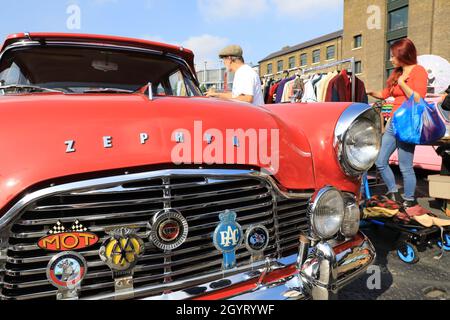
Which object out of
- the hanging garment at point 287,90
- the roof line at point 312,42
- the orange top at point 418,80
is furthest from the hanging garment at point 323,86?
the roof line at point 312,42

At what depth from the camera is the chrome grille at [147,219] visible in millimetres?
1152

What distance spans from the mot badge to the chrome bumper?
13 centimetres

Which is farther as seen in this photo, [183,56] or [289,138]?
[183,56]

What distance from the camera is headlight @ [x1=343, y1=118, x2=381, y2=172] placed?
182 cm

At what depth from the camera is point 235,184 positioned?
1.49m

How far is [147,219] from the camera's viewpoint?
1.30 meters

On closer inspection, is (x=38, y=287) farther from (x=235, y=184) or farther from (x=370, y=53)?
(x=370, y=53)

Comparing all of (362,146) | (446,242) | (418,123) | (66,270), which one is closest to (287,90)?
(418,123)

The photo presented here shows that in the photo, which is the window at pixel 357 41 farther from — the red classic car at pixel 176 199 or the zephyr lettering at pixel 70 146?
the zephyr lettering at pixel 70 146

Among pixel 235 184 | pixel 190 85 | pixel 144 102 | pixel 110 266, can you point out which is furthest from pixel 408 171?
pixel 110 266

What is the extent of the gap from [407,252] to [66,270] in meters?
2.59

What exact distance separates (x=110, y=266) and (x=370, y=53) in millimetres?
34670

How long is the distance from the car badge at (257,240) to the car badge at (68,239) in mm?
600

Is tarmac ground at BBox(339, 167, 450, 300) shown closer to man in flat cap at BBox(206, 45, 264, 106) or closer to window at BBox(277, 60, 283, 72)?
man in flat cap at BBox(206, 45, 264, 106)
